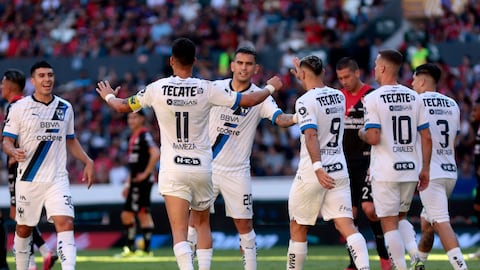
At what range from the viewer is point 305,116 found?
13906mm

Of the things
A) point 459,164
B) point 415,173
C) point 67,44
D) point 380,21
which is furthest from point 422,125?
point 67,44

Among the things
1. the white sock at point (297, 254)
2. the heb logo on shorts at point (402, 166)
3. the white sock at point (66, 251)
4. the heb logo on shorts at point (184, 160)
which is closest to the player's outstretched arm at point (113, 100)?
the heb logo on shorts at point (184, 160)

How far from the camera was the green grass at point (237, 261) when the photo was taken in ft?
61.2

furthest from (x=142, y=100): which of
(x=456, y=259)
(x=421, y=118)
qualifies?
(x=456, y=259)

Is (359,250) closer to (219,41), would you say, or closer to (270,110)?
(270,110)

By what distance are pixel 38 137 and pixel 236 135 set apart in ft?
8.22

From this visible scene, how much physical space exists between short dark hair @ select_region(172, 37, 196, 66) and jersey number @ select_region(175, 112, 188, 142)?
0.57 m

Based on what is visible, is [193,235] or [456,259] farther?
[193,235]

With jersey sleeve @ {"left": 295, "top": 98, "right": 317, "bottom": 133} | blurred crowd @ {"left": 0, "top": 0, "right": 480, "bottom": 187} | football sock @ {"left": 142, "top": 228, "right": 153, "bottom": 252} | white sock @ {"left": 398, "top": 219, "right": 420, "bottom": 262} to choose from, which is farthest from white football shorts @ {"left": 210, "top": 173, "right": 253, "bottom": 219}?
blurred crowd @ {"left": 0, "top": 0, "right": 480, "bottom": 187}

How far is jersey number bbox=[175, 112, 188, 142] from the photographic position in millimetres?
13555

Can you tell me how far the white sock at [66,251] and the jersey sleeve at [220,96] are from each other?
8.54 ft

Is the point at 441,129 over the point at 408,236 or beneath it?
over

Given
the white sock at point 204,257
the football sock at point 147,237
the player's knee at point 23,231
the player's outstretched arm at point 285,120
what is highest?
the player's outstretched arm at point 285,120

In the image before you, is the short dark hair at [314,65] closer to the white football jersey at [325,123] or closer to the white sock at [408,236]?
the white football jersey at [325,123]
